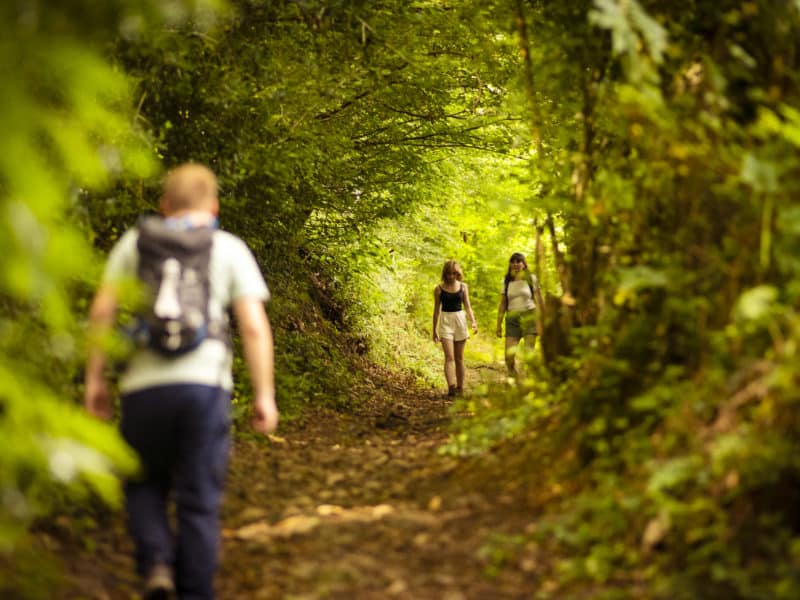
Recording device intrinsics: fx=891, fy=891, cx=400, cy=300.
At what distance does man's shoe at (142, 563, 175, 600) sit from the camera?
377 cm

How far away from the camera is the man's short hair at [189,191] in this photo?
4211 mm

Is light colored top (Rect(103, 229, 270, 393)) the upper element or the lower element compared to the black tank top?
lower

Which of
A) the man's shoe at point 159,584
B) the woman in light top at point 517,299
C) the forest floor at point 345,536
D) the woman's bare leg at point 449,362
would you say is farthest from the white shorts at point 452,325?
the man's shoe at point 159,584

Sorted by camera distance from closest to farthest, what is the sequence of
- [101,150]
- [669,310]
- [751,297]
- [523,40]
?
[751,297], [669,310], [101,150], [523,40]

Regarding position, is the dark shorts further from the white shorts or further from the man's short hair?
the man's short hair

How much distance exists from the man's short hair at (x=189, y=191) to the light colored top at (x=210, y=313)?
7.6 inches

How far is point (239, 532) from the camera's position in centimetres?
535

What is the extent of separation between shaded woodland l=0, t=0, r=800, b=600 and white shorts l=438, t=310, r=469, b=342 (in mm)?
2723

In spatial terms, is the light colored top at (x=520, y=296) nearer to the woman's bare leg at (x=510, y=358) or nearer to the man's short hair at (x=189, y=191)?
the woman's bare leg at (x=510, y=358)

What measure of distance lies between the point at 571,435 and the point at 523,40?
126 inches

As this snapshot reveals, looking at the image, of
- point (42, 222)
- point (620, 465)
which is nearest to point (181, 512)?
point (42, 222)

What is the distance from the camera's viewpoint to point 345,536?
16.9 ft

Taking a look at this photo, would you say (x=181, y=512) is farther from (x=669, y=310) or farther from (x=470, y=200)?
(x=470, y=200)

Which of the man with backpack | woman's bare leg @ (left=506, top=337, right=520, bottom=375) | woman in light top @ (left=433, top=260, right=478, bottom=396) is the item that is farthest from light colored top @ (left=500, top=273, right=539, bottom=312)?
the man with backpack
